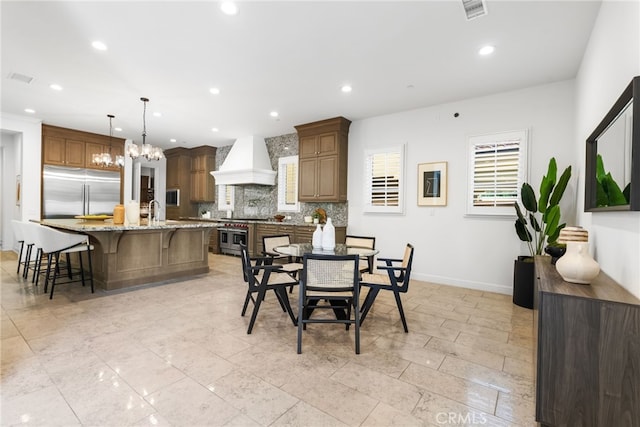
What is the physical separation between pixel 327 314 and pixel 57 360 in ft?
7.68

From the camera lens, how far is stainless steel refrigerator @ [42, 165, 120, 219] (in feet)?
20.7

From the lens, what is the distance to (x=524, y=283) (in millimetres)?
3645

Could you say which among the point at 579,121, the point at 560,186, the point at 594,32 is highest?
the point at 594,32

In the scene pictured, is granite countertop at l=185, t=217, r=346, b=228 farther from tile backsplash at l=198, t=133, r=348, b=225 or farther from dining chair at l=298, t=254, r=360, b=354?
dining chair at l=298, t=254, r=360, b=354

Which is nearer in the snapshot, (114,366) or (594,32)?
(114,366)

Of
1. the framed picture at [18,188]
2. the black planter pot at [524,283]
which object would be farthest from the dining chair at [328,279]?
the framed picture at [18,188]

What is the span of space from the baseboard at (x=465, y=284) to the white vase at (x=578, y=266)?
2.80 metres

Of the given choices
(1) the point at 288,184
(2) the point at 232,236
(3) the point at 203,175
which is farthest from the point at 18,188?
(1) the point at 288,184

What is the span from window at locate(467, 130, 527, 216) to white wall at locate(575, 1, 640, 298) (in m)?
1.05

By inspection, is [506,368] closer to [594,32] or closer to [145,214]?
[594,32]

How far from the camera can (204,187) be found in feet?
26.8

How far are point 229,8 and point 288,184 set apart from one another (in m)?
4.56

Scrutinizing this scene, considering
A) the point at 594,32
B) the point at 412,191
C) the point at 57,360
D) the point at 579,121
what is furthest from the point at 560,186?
the point at 57,360

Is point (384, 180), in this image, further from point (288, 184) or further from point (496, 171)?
point (288, 184)
